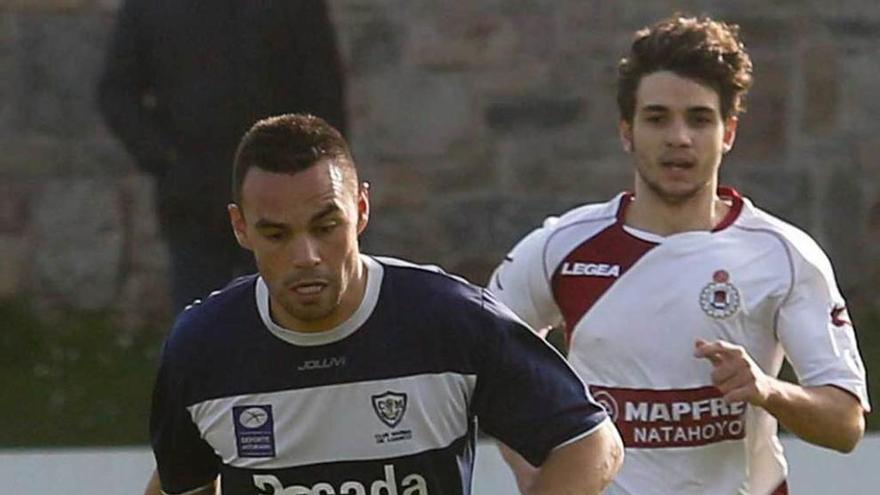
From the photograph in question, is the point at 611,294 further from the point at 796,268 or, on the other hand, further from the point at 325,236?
the point at 325,236

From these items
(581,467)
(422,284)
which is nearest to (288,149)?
(422,284)

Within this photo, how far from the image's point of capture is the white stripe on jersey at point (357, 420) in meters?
3.93

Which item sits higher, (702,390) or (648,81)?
(648,81)

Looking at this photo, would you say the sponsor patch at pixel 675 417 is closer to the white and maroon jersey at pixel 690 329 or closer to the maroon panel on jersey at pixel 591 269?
the white and maroon jersey at pixel 690 329

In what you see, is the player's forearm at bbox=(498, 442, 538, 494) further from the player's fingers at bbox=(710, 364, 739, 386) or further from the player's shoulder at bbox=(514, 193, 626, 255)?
the player's shoulder at bbox=(514, 193, 626, 255)

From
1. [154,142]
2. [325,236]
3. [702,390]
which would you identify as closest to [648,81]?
[702,390]

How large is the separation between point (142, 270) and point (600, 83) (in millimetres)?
2023

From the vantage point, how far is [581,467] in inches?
151

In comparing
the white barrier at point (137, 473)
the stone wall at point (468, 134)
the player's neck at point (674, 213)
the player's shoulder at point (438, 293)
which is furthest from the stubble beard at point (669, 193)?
the stone wall at point (468, 134)

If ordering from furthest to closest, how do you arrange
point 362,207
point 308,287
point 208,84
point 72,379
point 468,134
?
point 468,134, point 72,379, point 208,84, point 362,207, point 308,287

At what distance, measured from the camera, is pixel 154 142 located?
761 centimetres

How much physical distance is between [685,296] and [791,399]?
37 centimetres

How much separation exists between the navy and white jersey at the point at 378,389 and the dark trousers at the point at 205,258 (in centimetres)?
363

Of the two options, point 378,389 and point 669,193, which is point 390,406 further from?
point 669,193
